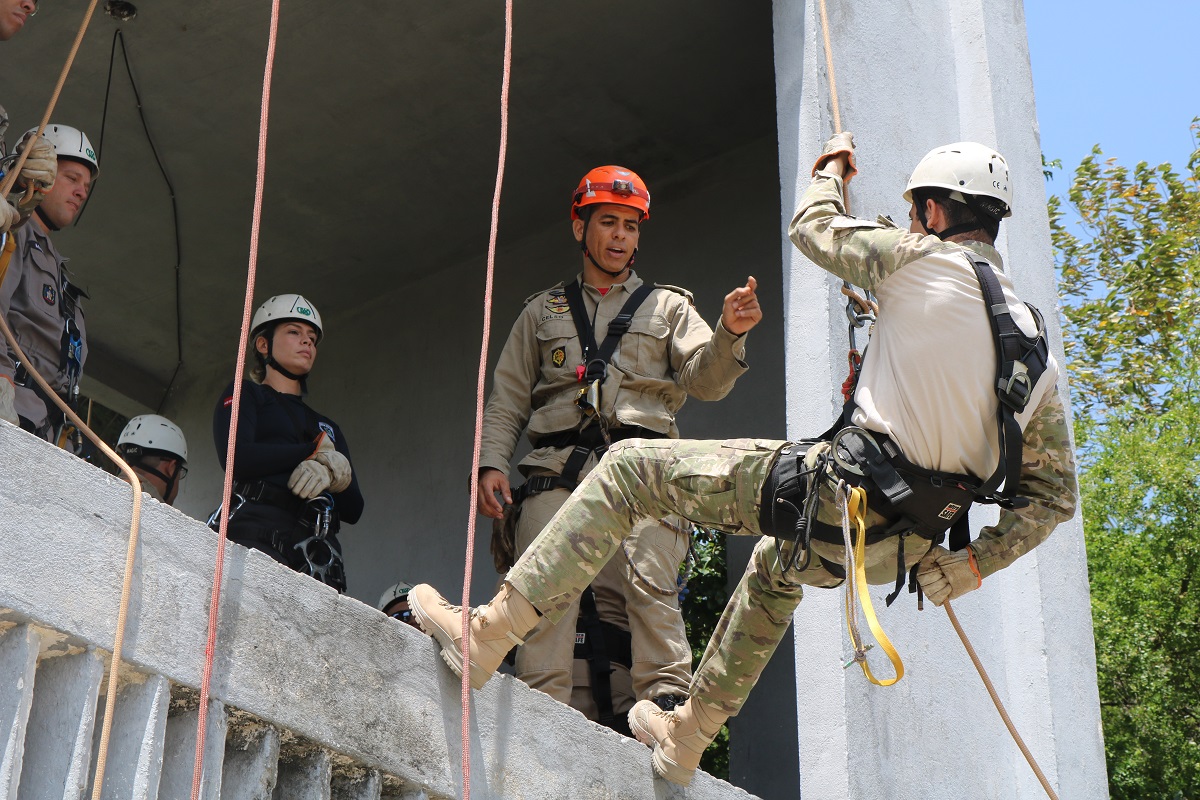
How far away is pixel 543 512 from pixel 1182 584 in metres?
8.47

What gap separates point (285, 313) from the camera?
6.79 m

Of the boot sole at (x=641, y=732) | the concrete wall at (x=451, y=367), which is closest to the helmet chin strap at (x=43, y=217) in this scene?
the boot sole at (x=641, y=732)

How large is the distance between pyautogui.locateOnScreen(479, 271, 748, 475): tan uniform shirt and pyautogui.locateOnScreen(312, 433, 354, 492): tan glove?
614 millimetres

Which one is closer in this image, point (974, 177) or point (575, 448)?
point (974, 177)

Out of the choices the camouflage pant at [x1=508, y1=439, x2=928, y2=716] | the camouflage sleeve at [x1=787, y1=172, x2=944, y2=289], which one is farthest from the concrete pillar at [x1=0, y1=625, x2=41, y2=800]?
the camouflage sleeve at [x1=787, y1=172, x2=944, y2=289]

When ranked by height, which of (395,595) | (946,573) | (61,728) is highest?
(395,595)

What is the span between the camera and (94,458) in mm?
9508

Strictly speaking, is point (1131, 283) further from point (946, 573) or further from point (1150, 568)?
point (946, 573)

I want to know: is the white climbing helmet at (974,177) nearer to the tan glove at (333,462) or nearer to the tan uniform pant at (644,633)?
the tan uniform pant at (644,633)

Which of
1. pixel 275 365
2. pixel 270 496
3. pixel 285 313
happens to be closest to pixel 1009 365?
pixel 270 496

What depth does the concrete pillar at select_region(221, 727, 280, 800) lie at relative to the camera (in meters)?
3.85

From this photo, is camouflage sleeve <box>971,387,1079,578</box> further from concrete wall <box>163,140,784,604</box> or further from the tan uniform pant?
concrete wall <box>163,140,784,604</box>

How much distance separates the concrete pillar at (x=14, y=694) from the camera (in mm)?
3307

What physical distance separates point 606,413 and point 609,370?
179mm
